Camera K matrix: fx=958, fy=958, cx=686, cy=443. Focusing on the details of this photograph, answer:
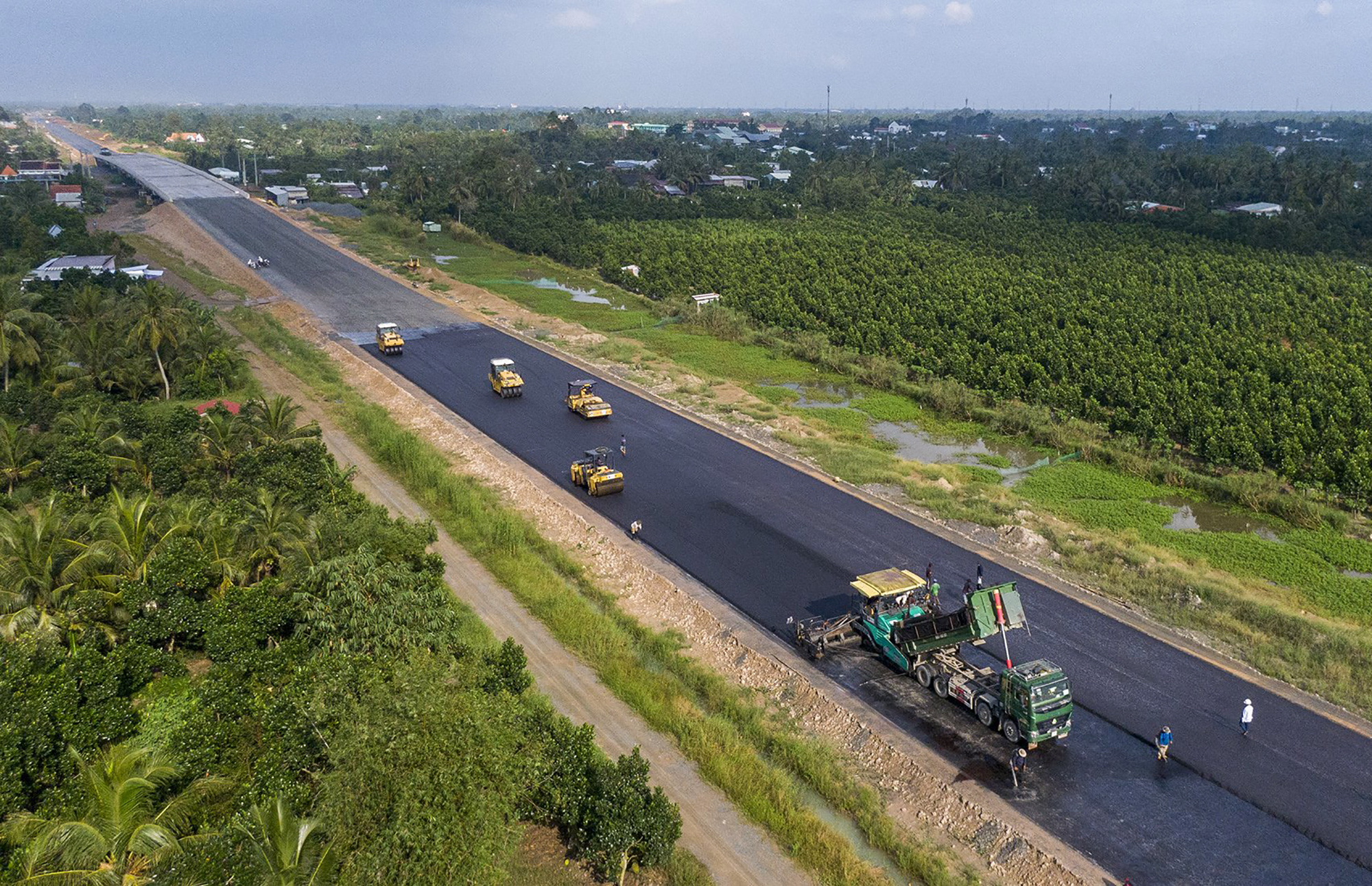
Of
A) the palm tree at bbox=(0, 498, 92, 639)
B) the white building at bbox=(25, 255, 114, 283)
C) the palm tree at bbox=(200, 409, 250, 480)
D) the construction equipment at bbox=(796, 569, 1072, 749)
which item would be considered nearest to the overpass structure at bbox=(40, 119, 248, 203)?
the white building at bbox=(25, 255, 114, 283)

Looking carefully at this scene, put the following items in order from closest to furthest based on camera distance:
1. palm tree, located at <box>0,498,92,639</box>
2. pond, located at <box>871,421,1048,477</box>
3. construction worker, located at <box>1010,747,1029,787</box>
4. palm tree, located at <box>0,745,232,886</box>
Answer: palm tree, located at <box>0,745,232,886</box> → construction worker, located at <box>1010,747,1029,787</box> → palm tree, located at <box>0,498,92,639</box> → pond, located at <box>871,421,1048,477</box>

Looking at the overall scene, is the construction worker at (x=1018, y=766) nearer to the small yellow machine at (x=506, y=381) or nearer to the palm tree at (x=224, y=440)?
the palm tree at (x=224, y=440)

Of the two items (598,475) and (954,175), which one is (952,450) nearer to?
(598,475)

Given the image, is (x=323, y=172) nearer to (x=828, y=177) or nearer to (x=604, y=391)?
(x=828, y=177)

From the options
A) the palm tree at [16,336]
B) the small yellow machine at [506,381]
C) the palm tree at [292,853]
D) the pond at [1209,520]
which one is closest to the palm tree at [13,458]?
the palm tree at [16,336]

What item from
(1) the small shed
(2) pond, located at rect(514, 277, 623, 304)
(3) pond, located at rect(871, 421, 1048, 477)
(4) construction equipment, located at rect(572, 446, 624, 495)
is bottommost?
(3) pond, located at rect(871, 421, 1048, 477)

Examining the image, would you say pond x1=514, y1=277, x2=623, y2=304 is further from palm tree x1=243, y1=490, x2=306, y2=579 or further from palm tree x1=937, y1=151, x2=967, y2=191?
palm tree x1=937, y1=151, x2=967, y2=191

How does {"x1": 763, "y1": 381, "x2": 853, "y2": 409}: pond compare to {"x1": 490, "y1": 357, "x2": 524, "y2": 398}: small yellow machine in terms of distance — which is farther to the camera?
{"x1": 763, "y1": 381, "x2": 853, "y2": 409}: pond
